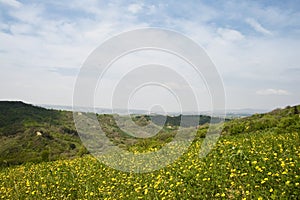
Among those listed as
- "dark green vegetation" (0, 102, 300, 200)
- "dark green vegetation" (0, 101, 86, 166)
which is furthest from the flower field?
"dark green vegetation" (0, 101, 86, 166)

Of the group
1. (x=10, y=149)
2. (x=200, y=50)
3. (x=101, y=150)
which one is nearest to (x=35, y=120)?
(x=10, y=149)

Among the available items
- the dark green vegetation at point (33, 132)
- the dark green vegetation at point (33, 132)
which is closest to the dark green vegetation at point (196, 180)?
the dark green vegetation at point (33, 132)

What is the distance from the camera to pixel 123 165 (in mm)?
10672

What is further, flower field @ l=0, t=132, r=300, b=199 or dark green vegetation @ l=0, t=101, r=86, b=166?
dark green vegetation @ l=0, t=101, r=86, b=166

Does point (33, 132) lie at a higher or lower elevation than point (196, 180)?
lower

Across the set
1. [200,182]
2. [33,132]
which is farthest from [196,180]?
[33,132]

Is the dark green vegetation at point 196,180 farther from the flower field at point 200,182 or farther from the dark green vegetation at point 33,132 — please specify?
the dark green vegetation at point 33,132

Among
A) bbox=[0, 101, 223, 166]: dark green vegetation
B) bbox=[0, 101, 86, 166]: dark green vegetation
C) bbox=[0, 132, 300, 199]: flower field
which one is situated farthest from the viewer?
bbox=[0, 101, 86, 166]: dark green vegetation

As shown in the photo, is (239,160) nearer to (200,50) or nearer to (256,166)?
(256,166)

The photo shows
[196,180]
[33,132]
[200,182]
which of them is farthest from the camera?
Answer: [33,132]

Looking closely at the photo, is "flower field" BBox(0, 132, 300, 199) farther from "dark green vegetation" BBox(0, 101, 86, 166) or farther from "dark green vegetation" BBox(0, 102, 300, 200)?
"dark green vegetation" BBox(0, 101, 86, 166)

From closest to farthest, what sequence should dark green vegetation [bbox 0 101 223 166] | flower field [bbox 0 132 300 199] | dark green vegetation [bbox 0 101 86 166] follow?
flower field [bbox 0 132 300 199] < dark green vegetation [bbox 0 101 223 166] < dark green vegetation [bbox 0 101 86 166]

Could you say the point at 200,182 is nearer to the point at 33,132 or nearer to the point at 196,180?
the point at 196,180

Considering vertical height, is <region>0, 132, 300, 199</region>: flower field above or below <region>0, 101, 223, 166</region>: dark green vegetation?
above
